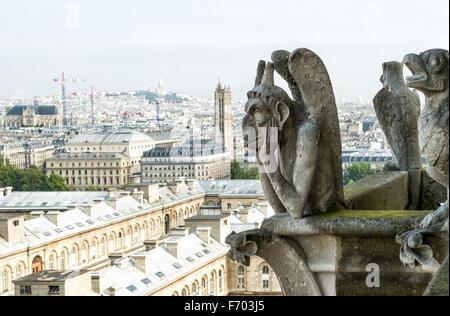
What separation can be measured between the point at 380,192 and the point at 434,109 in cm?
233

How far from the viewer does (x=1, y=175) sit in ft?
304

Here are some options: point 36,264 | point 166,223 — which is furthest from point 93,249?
point 166,223

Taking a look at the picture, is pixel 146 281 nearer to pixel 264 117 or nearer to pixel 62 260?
pixel 62 260

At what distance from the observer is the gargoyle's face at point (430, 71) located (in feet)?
12.7

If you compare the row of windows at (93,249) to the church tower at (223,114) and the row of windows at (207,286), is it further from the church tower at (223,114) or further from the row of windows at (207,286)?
the church tower at (223,114)

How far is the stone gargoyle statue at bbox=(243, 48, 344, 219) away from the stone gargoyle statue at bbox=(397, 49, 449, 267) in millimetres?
798

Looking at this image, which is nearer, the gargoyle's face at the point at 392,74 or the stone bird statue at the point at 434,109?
the stone bird statue at the point at 434,109

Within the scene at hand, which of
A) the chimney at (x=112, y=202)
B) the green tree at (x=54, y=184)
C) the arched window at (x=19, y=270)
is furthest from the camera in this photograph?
the green tree at (x=54, y=184)

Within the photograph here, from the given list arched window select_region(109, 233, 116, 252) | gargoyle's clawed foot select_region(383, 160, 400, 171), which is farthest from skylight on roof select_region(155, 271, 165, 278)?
gargoyle's clawed foot select_region(383, 160, 400, 171)

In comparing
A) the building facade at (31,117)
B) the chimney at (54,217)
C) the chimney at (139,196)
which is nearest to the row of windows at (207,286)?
the chimney at (54,217)

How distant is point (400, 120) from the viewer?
699 centimetres

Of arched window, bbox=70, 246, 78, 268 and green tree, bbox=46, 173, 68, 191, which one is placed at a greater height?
arched window, bbox=70, 246, 78, 268

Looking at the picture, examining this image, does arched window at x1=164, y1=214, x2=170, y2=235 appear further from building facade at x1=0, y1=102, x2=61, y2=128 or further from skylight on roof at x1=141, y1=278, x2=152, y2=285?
building facade at x1=0, y1=102, x2=61, y2=128

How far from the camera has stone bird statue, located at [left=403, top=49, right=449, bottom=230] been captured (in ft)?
12.6
